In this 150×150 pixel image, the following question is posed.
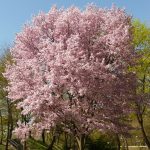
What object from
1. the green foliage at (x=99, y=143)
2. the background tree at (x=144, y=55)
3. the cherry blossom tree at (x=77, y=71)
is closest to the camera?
the cherry blossom tree at (x=77, y=71)

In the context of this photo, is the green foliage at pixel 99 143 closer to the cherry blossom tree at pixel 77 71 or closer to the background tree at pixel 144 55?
the background tree at pixel 144 55

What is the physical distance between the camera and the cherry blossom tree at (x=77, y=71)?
81.3 ft

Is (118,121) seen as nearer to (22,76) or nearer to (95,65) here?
(95,65)

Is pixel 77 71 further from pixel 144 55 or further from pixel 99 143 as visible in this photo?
pixel 99 143

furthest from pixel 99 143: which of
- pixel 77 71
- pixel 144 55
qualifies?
pixel 77 71

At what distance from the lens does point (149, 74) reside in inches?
1734

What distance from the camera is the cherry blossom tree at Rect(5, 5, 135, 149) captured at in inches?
976

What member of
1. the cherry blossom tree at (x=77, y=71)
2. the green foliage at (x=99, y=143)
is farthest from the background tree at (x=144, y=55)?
the cherry blossom tree at (x=77, y=71)

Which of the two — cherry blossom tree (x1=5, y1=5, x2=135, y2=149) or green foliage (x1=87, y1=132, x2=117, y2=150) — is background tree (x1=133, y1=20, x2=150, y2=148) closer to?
green foliage (x1=87, y1=132, x2=117, y2=150)

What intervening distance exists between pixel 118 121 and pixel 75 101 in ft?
10.9

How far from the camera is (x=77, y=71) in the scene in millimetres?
24328

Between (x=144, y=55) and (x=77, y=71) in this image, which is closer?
(x=77, y=71)

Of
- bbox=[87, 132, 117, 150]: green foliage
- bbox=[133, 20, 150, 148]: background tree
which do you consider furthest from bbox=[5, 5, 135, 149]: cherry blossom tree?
bbox=[87, 132, 117, 150]: green foliage

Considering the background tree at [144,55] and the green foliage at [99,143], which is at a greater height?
the background tree at [144,55]
